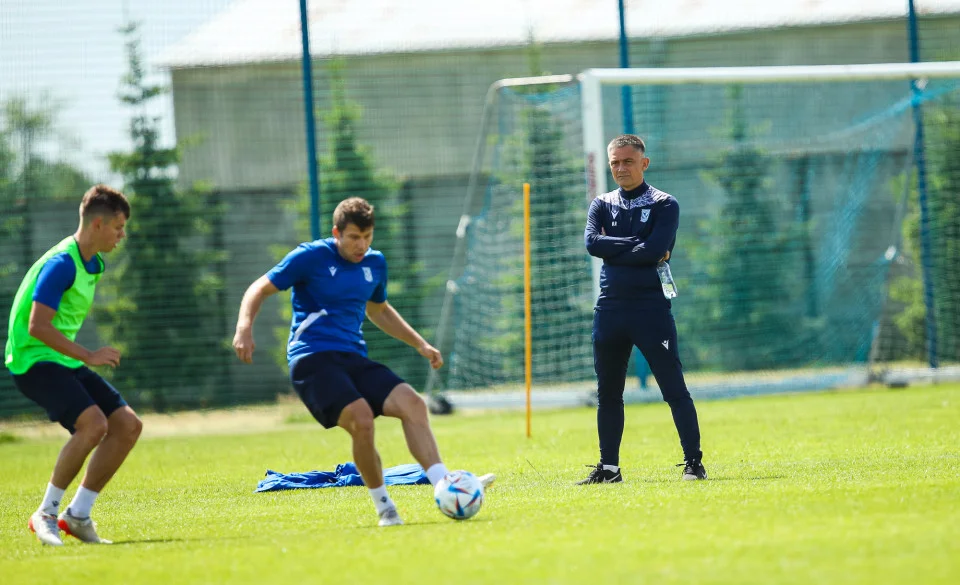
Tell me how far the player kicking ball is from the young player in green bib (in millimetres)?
876

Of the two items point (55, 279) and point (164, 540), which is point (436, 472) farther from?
point (55, 279)

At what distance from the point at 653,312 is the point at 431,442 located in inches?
84.2

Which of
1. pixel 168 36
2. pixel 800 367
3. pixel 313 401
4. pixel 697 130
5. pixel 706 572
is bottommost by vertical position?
pixel 800 367

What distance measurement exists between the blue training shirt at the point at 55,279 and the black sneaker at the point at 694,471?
3.82 metres

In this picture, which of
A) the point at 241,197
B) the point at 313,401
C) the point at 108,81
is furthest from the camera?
the point at 241,197

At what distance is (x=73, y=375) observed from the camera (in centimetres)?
682

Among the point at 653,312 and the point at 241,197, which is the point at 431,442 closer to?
the point at 653,312

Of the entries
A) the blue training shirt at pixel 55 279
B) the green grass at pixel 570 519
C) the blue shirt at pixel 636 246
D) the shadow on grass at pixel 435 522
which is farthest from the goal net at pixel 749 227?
the blue training shirt at pixel 55 279

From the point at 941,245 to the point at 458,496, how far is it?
13.1 m

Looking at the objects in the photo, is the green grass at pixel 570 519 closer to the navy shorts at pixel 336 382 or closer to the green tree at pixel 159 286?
the navy shorts at pixel 336 382

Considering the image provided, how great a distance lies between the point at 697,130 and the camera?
21.7 metres

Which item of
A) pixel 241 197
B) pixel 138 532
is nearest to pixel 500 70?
pixel 241 197

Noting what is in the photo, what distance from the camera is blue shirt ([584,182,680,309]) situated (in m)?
8.14

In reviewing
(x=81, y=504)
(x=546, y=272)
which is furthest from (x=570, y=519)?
(x=546, y=272)
